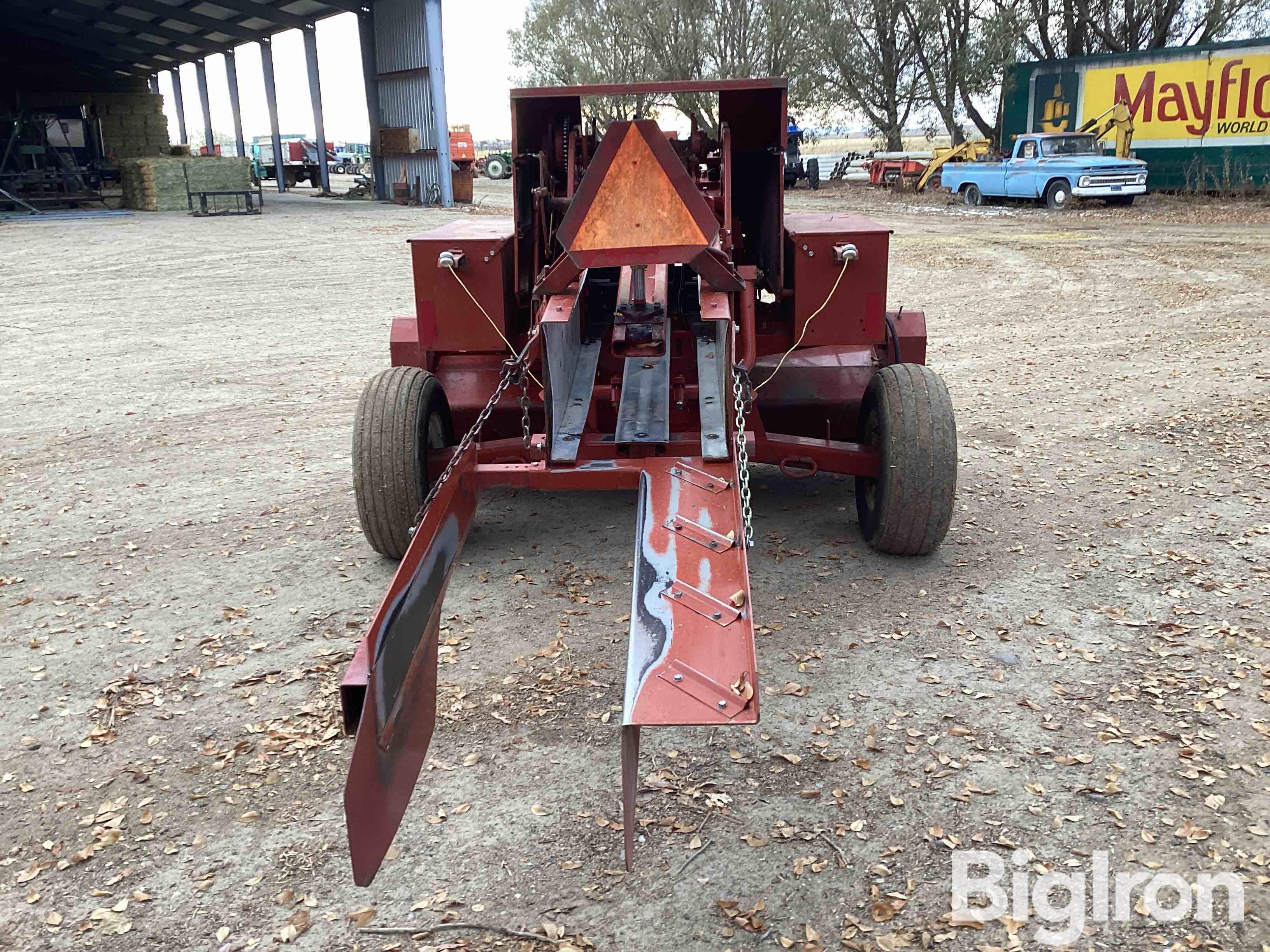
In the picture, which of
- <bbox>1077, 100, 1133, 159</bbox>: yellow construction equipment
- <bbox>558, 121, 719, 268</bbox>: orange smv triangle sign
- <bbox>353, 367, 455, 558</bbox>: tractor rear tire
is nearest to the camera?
<bbox>558, 121, 719, 268</bbox>: orange smv triangle sign

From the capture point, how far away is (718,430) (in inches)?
148

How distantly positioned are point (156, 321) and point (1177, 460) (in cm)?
932

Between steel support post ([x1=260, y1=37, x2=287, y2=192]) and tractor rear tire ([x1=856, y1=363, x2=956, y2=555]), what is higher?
steel support post ([x1=260, y1=37, x2=287, y2=192])

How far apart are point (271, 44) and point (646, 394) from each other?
99.3 feet

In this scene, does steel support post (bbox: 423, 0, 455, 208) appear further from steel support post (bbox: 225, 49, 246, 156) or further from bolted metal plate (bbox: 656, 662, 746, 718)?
bolted metal plate (bbox: 656, 662, 746, 718)

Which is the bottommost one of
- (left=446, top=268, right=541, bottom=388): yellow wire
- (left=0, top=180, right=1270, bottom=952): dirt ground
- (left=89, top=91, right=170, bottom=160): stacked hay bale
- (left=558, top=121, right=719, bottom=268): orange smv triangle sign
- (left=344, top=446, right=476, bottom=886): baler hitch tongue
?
(left=0, top=180, right=1270, bottom=952): dirt ground

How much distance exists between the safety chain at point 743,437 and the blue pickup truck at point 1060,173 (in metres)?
19.4

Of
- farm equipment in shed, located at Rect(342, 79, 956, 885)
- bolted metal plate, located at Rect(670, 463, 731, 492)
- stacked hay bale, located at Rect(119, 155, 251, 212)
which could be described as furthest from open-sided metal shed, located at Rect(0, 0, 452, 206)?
bolted metal plate, located at Rect(670, 463, 731, 492)

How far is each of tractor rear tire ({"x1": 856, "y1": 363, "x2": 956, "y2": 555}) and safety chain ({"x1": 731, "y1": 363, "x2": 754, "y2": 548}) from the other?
59 cm

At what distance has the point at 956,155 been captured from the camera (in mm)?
26203

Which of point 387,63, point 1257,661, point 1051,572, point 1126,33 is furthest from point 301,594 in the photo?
point 1126,33

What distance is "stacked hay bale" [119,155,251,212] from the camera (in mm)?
24438

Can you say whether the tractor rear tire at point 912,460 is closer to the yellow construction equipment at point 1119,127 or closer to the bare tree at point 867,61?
the yellow construction equipment at point 1119,127

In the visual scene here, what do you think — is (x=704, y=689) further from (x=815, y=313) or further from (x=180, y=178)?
(x=180, y=178)
